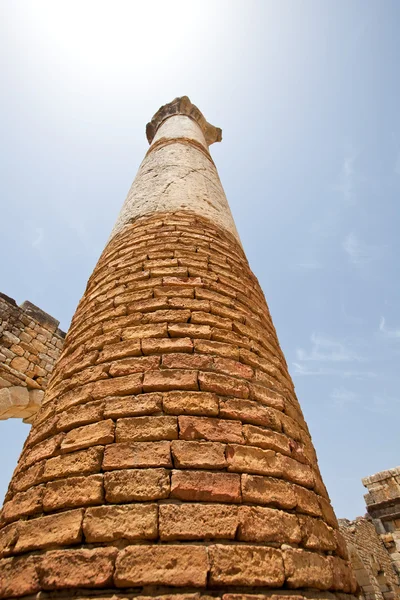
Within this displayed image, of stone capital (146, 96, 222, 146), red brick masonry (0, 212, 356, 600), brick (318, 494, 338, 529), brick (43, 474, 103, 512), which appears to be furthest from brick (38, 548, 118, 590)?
stone capital (146, 96, 222, 146)

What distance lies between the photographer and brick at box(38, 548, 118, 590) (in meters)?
0.94

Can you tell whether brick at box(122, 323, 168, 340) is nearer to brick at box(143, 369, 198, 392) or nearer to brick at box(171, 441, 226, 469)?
brick at box(143, 369, 198, 392)

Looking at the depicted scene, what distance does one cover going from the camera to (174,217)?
2701 mm

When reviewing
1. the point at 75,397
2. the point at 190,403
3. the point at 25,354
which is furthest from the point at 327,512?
the point at 25,354

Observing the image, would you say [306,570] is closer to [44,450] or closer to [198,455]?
[198,455]

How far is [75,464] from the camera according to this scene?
123 centimetres

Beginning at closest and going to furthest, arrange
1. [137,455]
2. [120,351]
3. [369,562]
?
[137,455] → [120,351] → [369,562]

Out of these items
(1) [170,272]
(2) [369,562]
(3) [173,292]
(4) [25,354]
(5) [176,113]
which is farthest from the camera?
(2) [369,562]

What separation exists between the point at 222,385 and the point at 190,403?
18 centimetres

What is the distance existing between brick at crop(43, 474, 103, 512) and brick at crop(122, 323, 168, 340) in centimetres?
66

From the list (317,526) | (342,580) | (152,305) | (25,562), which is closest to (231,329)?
(152,305)

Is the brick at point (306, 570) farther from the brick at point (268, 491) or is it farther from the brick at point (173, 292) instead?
the brick at point (173, 292)

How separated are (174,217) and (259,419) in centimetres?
177

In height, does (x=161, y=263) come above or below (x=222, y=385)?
above
